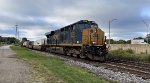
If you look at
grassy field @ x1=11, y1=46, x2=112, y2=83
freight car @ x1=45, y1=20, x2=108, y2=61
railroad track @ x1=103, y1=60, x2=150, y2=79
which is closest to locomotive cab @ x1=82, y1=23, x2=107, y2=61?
freight car @ x1=45, y1=20, x2=108, y2=61

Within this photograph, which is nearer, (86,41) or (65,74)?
(65,74)

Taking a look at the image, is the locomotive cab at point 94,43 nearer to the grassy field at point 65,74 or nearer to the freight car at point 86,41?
the freight car at point 86,41

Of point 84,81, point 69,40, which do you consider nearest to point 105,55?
point 69,40

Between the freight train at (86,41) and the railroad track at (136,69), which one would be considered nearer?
the railroad track at (136,69)

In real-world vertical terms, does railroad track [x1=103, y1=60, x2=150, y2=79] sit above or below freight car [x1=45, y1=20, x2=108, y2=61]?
below

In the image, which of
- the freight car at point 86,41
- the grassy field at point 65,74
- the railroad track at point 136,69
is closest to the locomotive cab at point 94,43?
the freight car at point 86,41

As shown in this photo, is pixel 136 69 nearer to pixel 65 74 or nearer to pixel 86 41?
pixel 65 74

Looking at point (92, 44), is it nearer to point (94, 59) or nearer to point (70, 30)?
point (94, 59)

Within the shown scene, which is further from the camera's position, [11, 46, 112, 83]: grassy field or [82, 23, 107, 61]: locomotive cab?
[82, 23, 107, 61]: locomotive cab

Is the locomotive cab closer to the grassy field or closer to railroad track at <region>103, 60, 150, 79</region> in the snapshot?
railroad track at <region>103, 60, 150, 79</region>

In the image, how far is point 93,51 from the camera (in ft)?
90.5

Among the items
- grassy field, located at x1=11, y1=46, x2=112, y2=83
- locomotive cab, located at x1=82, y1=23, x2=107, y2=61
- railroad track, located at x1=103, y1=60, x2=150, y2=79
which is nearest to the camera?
grassy field, located at x1=11, y1=46, x2=112, y2=83

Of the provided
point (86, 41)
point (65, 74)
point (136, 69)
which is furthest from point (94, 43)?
point (65, 74)

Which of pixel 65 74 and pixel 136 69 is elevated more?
pixel 65 74
